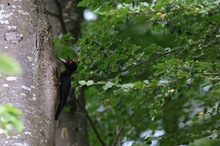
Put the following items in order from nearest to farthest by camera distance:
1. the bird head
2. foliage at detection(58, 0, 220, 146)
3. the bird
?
foliage at detection(58, 0, 220, 146), the bird, the bird head

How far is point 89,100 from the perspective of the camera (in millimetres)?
6945

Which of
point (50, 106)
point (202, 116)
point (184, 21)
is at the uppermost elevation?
point (184, 21)

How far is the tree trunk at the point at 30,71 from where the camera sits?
256 cm

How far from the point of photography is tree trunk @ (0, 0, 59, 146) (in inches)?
101

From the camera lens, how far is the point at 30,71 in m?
2.76

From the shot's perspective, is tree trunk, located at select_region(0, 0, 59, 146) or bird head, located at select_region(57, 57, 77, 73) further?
bird head, located at select_region(57, 57, 77, 73)

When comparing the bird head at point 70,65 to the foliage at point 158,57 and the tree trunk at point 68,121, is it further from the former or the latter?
the tree trunk at point 68,121

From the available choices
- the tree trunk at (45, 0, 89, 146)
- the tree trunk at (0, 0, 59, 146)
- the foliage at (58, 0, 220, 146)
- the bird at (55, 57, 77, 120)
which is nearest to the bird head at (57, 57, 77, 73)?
the bird at (55, 57, 77, 120)

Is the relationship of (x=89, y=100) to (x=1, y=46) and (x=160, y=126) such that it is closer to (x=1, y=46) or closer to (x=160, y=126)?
(x=160, y=126)

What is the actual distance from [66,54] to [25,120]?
2340mm


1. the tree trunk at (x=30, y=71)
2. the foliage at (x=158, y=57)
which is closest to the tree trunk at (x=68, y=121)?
the foliage at (x=158, y=57)

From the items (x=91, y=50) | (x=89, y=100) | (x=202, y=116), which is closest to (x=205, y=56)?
(x=202, y=116)

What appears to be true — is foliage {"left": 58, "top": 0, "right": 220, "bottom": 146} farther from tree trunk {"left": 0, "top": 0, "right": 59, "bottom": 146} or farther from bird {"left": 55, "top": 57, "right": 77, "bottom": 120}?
tree trunk {"left": 0, "top": 0, "right": 59, "bottom": 146}

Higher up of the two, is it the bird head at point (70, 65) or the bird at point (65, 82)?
the bird head at point (70, 65)
